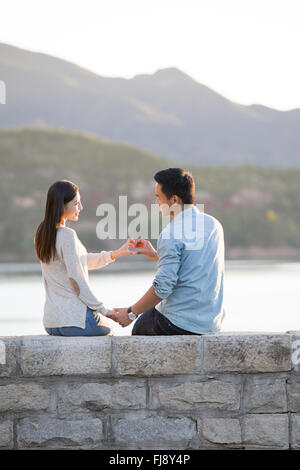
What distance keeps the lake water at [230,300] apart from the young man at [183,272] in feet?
27.6

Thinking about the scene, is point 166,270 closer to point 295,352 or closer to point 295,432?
point 295,352

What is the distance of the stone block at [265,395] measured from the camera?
3.42 meters

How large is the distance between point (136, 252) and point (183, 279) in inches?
22.2

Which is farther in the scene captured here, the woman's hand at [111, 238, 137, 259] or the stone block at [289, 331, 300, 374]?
the woman's hand at [111, 238, 137, 259]

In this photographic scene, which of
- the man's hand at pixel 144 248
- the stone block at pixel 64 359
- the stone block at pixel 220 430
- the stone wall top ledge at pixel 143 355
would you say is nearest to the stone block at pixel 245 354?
the stone wall top ledge at pixel 143 355

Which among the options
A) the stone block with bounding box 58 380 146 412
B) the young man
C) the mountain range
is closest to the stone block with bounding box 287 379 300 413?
the young man

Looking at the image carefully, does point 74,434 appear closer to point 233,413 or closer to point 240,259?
point 233,413

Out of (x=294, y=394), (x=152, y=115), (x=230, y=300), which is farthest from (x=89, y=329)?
(x=152, y=115)

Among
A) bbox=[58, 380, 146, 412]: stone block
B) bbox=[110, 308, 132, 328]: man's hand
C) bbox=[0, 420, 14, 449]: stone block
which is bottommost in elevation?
bbox=[0, 420, 14, 449]: stone block

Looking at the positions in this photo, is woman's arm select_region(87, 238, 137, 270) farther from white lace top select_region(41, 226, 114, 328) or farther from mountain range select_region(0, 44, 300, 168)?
mountain range select_region(0, 44, 300, 168)

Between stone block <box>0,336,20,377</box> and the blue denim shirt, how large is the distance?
0.69 m

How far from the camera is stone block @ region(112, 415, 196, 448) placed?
3.39 m

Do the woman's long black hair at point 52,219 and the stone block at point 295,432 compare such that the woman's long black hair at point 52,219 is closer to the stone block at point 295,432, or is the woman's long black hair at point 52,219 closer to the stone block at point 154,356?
the stone block at point 154,356
